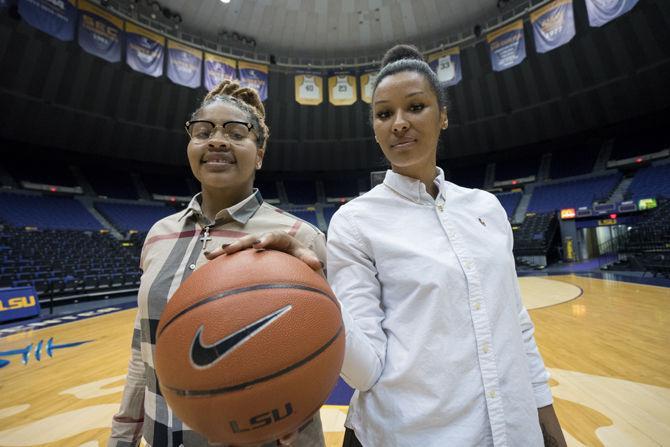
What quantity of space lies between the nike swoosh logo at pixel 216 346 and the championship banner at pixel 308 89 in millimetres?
14623

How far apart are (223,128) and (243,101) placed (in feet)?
0.77

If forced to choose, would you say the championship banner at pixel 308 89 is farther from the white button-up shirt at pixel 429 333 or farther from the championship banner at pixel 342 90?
the white button-up shirt at pixel 429 333

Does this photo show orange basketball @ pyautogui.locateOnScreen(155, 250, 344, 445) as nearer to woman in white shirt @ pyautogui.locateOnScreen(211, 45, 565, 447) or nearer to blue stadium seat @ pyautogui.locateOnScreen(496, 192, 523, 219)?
woman in white shirt @ pyautogui.locateOnScreen(211, 45, 565, 447)

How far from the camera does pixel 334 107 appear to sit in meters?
17.9

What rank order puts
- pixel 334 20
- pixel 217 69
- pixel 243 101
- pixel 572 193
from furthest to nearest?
pixel 572 193 < pixel 334 20 < pixel 217 69 < pixel 243 101

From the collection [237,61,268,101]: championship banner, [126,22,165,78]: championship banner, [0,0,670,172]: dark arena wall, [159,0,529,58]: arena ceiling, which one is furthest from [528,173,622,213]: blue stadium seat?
[126,22,165,78]: championship banner

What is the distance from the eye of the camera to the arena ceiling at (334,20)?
1460 cm

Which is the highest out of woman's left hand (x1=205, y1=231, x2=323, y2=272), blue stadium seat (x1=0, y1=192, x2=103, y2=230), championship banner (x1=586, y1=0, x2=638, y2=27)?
championship banner (x1=586, y1=0, x2=638, y2=27)

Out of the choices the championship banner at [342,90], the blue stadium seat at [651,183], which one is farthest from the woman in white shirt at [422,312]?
the blue stadium seat at [651,183]

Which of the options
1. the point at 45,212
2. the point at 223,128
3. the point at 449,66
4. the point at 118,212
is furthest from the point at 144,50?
the point at 223,128

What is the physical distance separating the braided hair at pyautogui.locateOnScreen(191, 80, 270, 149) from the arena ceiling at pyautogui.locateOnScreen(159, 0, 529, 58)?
1591 centimetres

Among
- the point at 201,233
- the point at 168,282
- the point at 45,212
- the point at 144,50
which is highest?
Result: the point at 144,50

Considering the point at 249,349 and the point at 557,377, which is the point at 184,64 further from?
the point at 249,349

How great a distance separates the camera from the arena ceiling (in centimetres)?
1460
